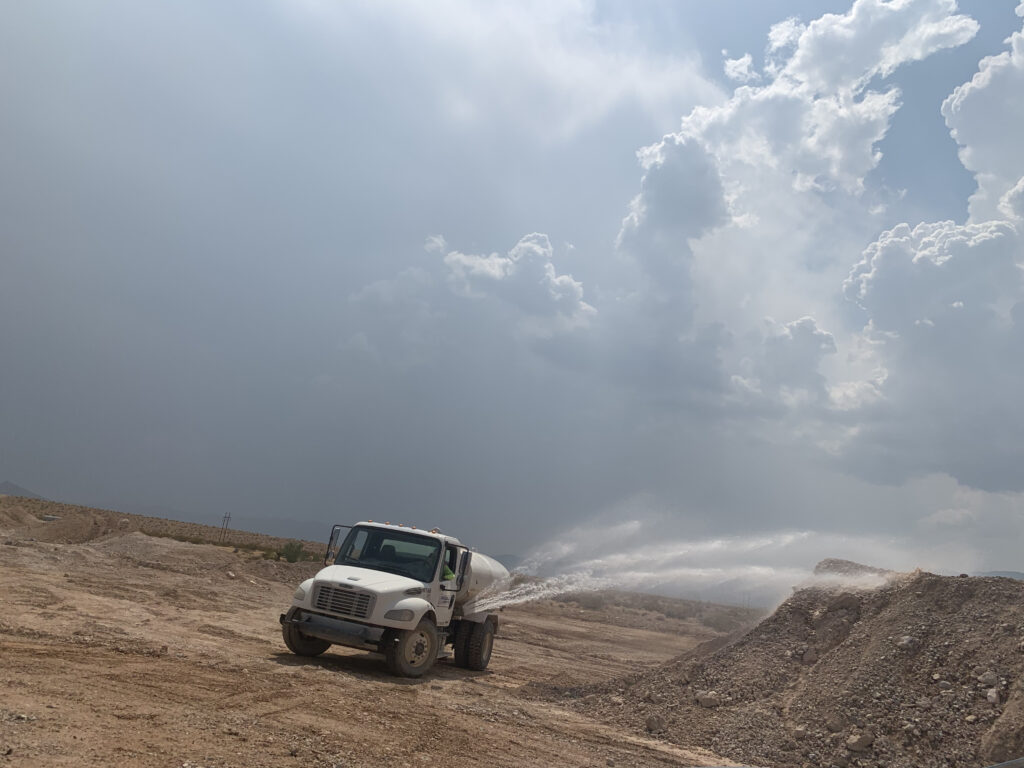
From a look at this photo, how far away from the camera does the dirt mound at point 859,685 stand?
10.4m

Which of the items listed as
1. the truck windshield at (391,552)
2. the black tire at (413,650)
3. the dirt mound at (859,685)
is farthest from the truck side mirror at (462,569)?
the dirt mound at (859,685)

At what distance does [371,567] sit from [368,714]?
544cm

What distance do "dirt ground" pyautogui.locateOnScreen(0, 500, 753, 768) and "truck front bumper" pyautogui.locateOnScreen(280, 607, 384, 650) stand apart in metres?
0.58

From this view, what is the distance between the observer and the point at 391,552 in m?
15.5

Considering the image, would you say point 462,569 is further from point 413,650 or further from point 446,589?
point 413,650

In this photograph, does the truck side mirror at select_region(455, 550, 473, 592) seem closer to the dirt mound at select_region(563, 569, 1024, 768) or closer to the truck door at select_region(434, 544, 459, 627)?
the truck door at select_region(434, 544, 459, 627)

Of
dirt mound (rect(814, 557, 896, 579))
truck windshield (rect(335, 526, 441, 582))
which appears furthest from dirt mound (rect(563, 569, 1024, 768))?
truck windshield (rect(335, 526, 441, 582))

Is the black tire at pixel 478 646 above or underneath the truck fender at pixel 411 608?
underneath

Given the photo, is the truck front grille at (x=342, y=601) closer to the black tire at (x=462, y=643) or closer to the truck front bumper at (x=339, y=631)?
the truck front bumper at (x=339, y=631)

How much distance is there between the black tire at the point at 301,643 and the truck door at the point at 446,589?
231 cm

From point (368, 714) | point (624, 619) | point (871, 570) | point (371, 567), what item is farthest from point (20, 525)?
point (871, 570)

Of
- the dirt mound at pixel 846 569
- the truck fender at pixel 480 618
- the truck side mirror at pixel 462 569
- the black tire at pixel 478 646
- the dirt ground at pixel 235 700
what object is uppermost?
the dirt mound at pixel 846 569

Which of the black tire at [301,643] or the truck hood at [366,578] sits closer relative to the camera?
the truck hood at [366,578]

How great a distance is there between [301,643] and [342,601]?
5.19 ft
